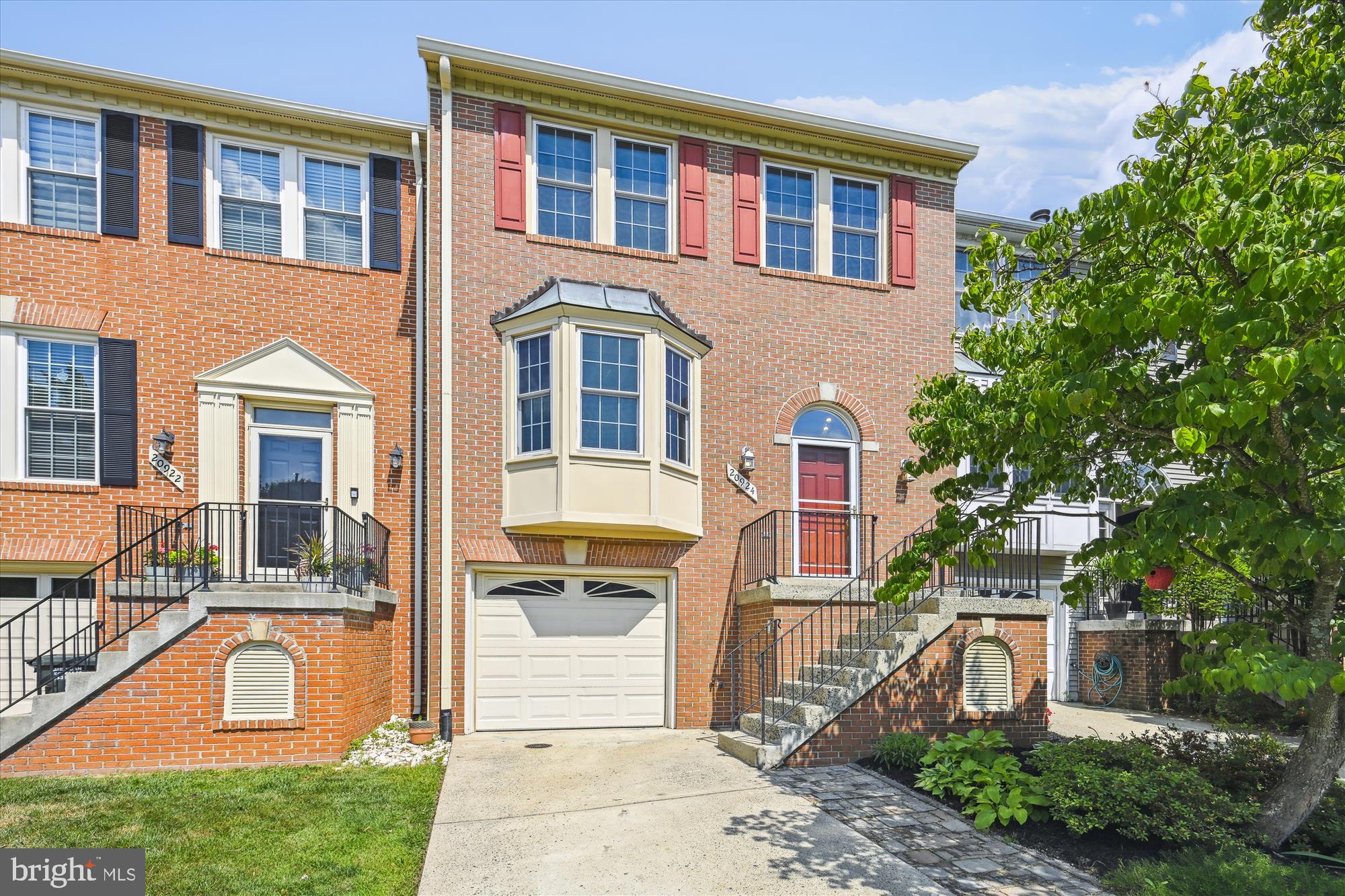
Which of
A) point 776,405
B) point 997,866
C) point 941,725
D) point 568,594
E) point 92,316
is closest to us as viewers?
point 997,866

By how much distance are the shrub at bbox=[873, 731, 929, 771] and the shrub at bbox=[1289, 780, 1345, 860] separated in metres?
3.05

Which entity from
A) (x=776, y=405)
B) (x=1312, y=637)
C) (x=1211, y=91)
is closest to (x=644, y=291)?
(x=776, y=405)

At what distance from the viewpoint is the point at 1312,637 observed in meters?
6.27

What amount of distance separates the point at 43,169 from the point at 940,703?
486 inches

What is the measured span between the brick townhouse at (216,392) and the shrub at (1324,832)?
866 centimetres

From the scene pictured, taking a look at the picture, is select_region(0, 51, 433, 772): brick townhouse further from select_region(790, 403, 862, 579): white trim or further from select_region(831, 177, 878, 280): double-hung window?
select_region(831, 177, 878, 280): double-hung window

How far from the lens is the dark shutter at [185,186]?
35.1 feet

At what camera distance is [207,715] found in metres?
8.57

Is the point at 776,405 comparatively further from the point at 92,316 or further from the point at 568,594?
the point at 92,316

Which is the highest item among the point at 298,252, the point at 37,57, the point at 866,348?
the point at 37,57

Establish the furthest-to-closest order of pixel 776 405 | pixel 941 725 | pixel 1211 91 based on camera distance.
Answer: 1. pixel 776 405
2. pixel 941 725
3. pixel 1211 91

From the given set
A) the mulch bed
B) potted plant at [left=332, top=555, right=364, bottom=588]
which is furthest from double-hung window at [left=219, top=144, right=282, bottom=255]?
the mulch bed

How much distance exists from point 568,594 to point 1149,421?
7359 mm

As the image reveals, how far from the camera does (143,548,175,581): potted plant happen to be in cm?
886
